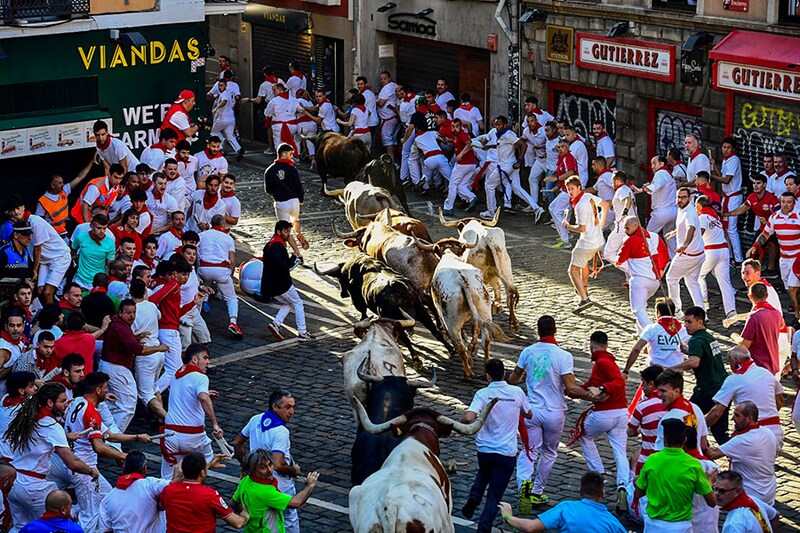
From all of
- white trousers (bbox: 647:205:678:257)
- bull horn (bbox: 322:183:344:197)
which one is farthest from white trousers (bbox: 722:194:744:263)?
bull horn (bbox: 322:183:344:197)

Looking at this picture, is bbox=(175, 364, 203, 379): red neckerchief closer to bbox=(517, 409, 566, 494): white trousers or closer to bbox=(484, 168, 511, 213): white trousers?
bbox=(517, 409, 566, 494): white trousers

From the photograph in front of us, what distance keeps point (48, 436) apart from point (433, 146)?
15.6 m

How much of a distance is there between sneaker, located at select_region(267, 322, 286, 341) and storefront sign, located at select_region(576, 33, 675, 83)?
891 centimetres

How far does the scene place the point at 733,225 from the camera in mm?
22016

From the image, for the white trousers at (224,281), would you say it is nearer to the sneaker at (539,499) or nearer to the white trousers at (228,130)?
the sneaker at (539,499)

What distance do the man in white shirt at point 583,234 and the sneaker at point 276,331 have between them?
4099 millimetres

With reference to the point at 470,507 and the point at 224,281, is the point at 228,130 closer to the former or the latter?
the point at 224,281

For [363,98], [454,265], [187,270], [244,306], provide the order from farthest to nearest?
[363,98]
[244,306]
[454,265]
[187,270]

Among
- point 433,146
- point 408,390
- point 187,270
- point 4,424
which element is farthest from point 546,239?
point 4,424

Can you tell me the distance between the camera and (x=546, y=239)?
78.4 feet

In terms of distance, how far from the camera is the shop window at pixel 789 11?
2195 cm

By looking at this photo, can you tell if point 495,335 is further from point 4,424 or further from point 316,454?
point 4,424

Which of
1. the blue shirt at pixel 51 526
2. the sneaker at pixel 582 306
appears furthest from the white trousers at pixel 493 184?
the blue shirt at pixel 51 526

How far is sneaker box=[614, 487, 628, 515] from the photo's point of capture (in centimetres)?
1324
